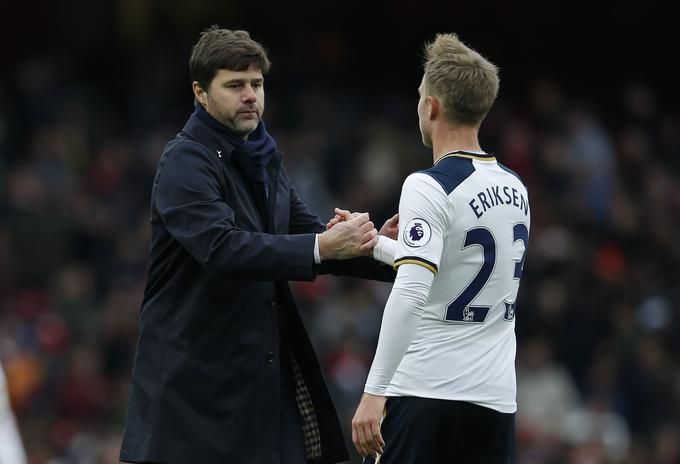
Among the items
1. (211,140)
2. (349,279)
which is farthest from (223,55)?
(349,279)

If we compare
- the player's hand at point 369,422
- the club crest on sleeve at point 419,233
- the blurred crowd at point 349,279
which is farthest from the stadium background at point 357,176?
the club crest on sleeve at point 419,233

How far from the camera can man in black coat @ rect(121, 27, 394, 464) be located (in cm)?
488

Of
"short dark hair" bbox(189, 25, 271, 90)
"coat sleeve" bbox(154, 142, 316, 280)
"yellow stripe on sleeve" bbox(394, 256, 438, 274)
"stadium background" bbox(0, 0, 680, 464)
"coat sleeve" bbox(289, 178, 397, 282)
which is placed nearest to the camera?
"yellow stripe on sleeve" bbox(394, 256, 438, 274)

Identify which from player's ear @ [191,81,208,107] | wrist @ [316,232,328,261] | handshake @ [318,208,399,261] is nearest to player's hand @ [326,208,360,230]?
handshake @ [318,208,399,261]

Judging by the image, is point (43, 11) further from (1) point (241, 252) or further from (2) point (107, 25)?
(1) point (241, 252)

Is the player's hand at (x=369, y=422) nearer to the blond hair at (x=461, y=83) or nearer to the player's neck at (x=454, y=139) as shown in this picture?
the player's neck at (x=454, y=139)

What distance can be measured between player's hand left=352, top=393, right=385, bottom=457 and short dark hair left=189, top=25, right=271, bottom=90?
1.25 metres

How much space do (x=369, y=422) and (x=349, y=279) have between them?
801cm

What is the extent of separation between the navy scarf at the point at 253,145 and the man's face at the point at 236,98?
0.07 ft

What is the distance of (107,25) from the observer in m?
16.9

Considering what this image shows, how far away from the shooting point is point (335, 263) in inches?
212

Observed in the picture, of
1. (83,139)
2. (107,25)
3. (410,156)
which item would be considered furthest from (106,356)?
(107,25)

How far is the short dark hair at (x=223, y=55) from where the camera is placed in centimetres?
504

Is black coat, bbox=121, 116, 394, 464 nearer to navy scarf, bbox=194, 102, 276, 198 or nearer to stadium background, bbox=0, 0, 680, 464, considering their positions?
navy scarf, bbox=194, 102, 276, 198
